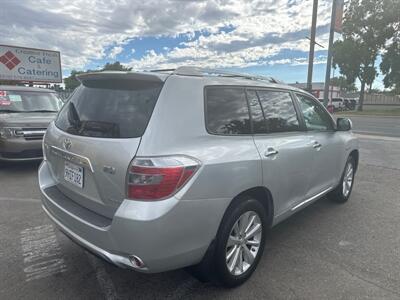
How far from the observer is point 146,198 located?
2129mm

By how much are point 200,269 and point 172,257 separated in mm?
401

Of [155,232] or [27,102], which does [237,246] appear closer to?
[155,232]

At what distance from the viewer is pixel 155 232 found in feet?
6.84

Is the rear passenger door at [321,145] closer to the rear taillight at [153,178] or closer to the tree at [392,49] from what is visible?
the rear taillight at [153,178]

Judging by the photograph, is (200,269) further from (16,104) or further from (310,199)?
(16,104)

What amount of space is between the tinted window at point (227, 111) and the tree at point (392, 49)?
38.8 meters

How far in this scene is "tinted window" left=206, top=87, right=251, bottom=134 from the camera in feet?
8.39

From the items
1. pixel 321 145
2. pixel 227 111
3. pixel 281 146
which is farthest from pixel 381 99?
pixel 227 111

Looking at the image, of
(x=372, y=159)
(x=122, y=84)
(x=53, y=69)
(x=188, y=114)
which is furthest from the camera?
(x=53, y=69)

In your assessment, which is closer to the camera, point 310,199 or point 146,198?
point 146,198

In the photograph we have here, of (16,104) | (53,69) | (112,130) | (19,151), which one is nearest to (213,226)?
(112,130)

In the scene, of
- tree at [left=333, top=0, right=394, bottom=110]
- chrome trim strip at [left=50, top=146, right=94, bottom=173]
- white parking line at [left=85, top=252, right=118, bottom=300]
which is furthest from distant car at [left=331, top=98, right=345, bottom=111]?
chrome trim strip at [left=50, top=146, right=94, bottom=173]

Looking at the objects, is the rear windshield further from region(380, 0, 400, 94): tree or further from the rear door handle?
region(380, 0, 400, 94): tree

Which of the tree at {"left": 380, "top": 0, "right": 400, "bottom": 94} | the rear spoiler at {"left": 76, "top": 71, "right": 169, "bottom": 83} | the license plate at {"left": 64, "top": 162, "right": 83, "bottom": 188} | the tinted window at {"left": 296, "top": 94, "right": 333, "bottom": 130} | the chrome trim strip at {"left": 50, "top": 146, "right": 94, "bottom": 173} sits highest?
the tree at {"left": 380, "top": 0, "right": 400, "bottom": 94}
